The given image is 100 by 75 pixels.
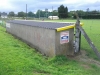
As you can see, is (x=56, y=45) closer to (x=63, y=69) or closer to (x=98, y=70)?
(x=63, y=69)

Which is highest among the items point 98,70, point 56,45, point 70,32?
point 70,32

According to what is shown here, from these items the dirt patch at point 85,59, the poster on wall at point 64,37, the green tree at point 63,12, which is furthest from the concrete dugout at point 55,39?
the green tree at point 63,12

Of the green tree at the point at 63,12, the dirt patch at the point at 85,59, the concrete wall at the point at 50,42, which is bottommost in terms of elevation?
the dirt patch at the point at 85,59

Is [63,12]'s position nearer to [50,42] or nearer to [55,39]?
[50,42]

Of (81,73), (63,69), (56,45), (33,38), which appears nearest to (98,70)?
(81,73)

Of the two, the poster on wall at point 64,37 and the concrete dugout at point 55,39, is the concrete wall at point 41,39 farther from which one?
the poster on wall at point 64,37

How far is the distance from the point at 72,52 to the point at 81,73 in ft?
7.92

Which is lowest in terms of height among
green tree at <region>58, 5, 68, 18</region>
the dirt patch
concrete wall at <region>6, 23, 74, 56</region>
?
the dirt patch

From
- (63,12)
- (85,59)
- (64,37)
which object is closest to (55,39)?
(64,37)

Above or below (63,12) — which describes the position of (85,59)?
below

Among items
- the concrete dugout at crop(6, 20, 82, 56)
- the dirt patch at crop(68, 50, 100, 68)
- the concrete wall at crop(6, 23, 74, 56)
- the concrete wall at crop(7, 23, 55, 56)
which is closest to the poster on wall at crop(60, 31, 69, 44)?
the concrete dugout at crop(6, 20, 82, 56)

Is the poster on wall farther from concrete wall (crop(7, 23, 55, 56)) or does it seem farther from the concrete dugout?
concrete wall (crop(7, 23, 55, 56))

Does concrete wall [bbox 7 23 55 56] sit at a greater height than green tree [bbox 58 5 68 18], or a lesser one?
lesser

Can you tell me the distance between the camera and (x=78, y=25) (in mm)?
7605
